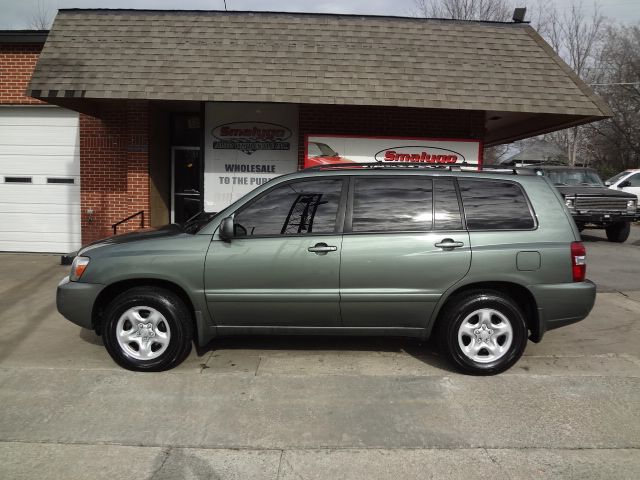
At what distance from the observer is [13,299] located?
6844 mm

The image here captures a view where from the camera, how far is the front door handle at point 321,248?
4414mm

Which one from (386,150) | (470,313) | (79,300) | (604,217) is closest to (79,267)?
(79,300)

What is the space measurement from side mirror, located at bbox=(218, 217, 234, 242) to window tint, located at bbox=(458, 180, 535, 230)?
6.45 feet

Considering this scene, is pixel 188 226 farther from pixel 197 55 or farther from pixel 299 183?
pixel 197 55

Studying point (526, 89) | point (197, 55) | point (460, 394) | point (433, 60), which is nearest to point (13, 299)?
point (197, 55)

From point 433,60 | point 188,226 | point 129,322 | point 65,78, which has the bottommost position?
point 129,322

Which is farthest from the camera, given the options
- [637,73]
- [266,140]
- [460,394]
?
[637,73]

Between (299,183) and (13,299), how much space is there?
14.7ft

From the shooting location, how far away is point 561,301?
4.44m

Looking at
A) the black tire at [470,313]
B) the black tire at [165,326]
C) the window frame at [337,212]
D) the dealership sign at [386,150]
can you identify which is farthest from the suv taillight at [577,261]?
the dealership sign at [386,150]

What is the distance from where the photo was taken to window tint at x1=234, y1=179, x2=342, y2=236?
454 centimetres

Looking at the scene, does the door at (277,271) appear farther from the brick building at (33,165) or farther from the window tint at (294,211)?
the brick building at (33,165)

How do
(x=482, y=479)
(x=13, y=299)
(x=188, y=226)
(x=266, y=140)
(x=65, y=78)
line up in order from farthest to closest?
(x=266, y=140) < (x=65, y=78) < (x=13, y=299) < (x=188, y=226) < (x=482, y=479)

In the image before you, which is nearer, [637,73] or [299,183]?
[299,183]
